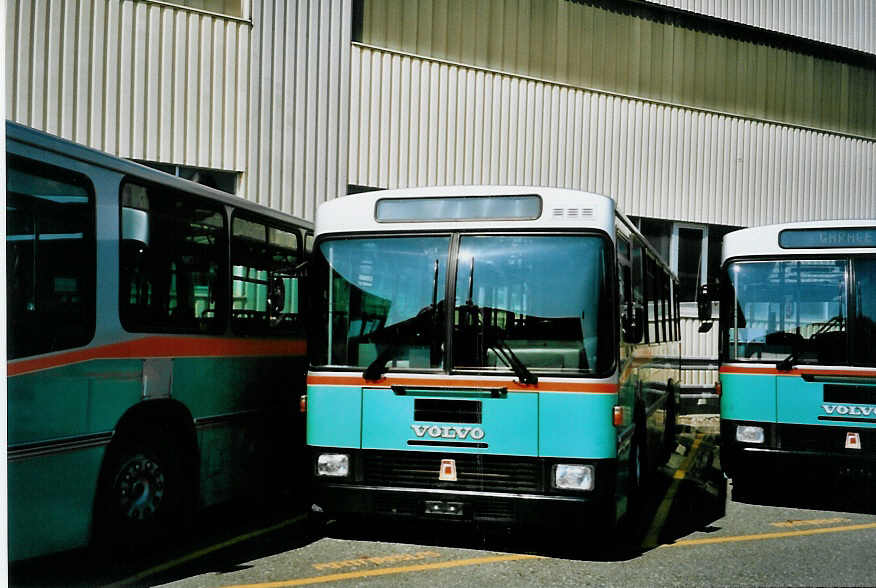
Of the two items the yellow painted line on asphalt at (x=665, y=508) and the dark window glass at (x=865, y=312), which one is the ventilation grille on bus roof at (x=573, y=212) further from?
the dark window glass at (x=865, y=312)

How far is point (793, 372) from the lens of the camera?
9.20m

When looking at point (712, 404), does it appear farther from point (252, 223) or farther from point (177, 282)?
point (177, 282)

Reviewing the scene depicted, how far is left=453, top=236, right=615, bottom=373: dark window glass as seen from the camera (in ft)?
22.4

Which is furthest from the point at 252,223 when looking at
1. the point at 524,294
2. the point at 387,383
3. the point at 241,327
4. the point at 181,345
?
the point at 524,294

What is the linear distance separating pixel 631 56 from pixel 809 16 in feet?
16.5

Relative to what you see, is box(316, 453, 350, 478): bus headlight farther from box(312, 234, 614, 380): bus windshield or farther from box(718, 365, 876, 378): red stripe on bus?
box(718, 365, 876, 378): red stripe on bus

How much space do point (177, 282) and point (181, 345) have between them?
499mm

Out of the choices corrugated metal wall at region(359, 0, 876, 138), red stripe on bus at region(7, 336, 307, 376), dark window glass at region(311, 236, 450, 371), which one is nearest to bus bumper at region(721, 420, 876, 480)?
dark window glass at region(311, 236, 450, 371)

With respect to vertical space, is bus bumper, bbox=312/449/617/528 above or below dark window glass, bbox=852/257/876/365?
below

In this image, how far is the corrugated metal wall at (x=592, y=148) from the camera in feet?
51.9

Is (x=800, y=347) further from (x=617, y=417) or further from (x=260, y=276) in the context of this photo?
(x=260, y=276)

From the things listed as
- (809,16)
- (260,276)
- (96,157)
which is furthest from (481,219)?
(809,16)

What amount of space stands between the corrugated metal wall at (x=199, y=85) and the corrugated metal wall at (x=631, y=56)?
1.44m

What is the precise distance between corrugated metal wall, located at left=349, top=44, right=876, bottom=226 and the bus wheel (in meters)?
8.91
